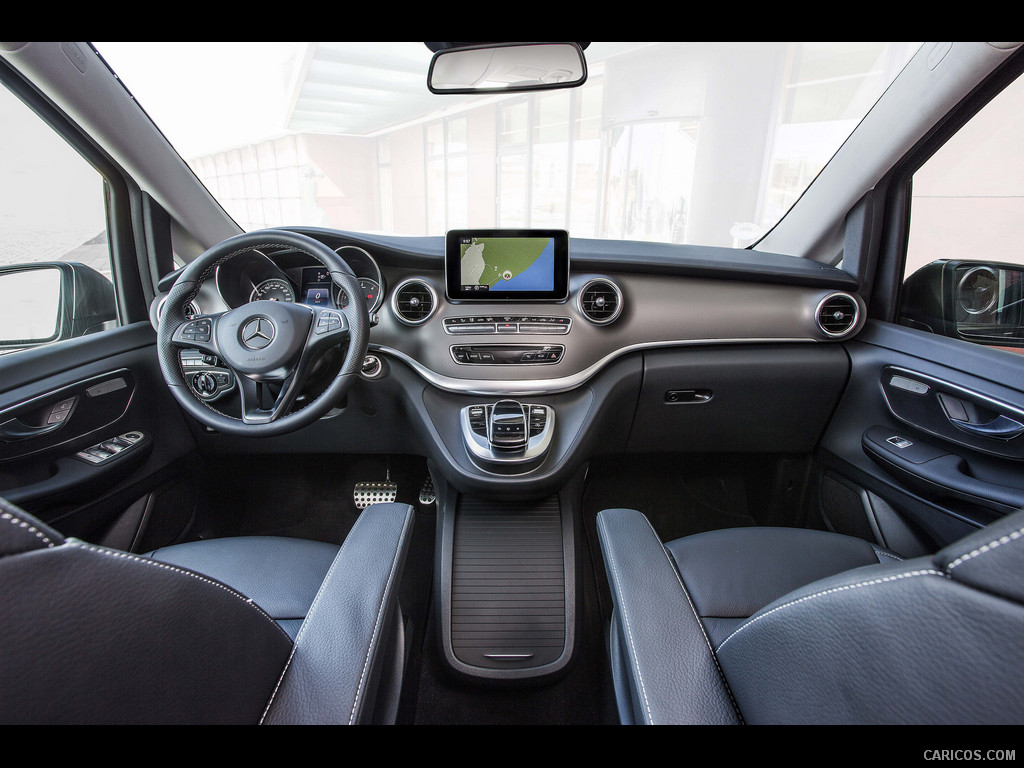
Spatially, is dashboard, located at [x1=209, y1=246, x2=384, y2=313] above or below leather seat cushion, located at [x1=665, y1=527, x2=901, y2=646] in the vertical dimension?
above

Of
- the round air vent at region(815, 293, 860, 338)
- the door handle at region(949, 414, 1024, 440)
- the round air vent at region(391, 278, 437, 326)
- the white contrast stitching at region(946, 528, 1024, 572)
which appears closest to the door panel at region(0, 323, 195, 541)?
the round air vent at region(391, 278, 437, 326)

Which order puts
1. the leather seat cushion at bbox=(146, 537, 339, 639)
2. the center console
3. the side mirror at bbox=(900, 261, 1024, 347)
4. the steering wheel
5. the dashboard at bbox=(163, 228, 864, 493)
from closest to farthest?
the leather seat cushion at bbox=(146, 537, 339, 639) < the steering wheel < the side mirror at bbox=(900, 261, 1024, 347) < the center console < the dashboard at bbox=(163, 228, 864, 493)

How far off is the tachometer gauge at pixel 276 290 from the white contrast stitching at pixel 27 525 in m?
1.45

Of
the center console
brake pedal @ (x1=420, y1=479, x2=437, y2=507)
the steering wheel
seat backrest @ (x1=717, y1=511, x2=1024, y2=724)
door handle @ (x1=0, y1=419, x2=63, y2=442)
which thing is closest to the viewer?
seat backrest @ (x1=717, y1=511, x2=1024, y2=724)

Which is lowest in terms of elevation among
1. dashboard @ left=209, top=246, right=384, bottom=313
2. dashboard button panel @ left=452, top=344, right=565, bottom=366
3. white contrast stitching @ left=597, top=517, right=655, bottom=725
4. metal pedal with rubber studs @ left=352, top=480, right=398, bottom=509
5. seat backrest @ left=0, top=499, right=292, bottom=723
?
metal pedal with rubber studs @ left=352, top=480, right=398, bottom=509

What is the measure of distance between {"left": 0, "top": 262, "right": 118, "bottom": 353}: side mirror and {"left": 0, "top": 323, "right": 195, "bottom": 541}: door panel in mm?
112

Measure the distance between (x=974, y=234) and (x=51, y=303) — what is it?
3074 mm

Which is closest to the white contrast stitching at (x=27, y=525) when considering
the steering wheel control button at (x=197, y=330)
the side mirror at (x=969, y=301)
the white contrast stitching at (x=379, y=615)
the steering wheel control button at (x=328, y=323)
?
the white contrast stitching at (x=379, y=615)

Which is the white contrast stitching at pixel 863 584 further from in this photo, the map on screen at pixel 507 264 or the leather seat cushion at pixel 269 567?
the map on screen at pixel 507 264

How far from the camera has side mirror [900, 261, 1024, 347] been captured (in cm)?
158

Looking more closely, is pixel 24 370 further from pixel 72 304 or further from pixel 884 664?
pixel 884 664

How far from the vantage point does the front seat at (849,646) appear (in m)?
0.41

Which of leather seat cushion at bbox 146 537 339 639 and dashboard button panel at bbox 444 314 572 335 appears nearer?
leather seat cushion at bbox 146 537 339 639

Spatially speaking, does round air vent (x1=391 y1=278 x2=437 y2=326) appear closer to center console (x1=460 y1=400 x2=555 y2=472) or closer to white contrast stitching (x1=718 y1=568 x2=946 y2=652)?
center console (x1=460 y1=400 x2=555 y2=472)
